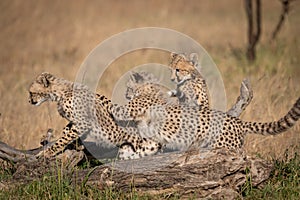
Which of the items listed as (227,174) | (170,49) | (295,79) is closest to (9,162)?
(227,174)

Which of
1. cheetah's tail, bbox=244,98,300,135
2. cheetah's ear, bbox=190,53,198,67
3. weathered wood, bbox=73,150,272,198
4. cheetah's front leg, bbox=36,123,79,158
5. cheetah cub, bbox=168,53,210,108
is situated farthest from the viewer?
cheetah's ear, bbox=190,53,198,67

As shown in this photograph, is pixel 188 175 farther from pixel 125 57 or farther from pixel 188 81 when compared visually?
pixel 125 57

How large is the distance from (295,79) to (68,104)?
4.58m

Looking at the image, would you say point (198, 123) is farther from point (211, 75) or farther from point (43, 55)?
point (43, 55)

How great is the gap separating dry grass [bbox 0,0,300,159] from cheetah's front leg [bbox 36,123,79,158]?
3.19 feet

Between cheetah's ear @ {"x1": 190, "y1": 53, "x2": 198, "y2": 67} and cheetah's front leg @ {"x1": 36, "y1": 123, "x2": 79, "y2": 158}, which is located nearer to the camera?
cheetah's front leg @ {"x1": 36, "y1": 123, "x2": 79, "y2": 158}

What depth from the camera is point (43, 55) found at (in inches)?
451

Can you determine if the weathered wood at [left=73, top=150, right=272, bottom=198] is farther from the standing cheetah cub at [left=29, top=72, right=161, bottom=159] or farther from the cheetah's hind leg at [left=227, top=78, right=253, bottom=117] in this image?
the cheetah's hind leg at [left=227, top=78, right=253, bottom=117]

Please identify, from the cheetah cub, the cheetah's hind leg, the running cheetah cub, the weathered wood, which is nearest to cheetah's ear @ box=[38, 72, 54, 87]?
the running cheetah cub

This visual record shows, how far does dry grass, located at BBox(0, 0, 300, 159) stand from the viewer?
671 cm

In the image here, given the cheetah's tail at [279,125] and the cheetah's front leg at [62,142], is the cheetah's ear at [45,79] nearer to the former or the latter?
the cheetah's front leg at [62,142]

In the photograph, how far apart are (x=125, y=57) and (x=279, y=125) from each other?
6.50 meters

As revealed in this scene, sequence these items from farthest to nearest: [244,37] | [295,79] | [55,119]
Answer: [244,37], [295,79], [55,119]

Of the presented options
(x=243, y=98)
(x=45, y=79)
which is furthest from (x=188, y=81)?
(x=45, y=79)
